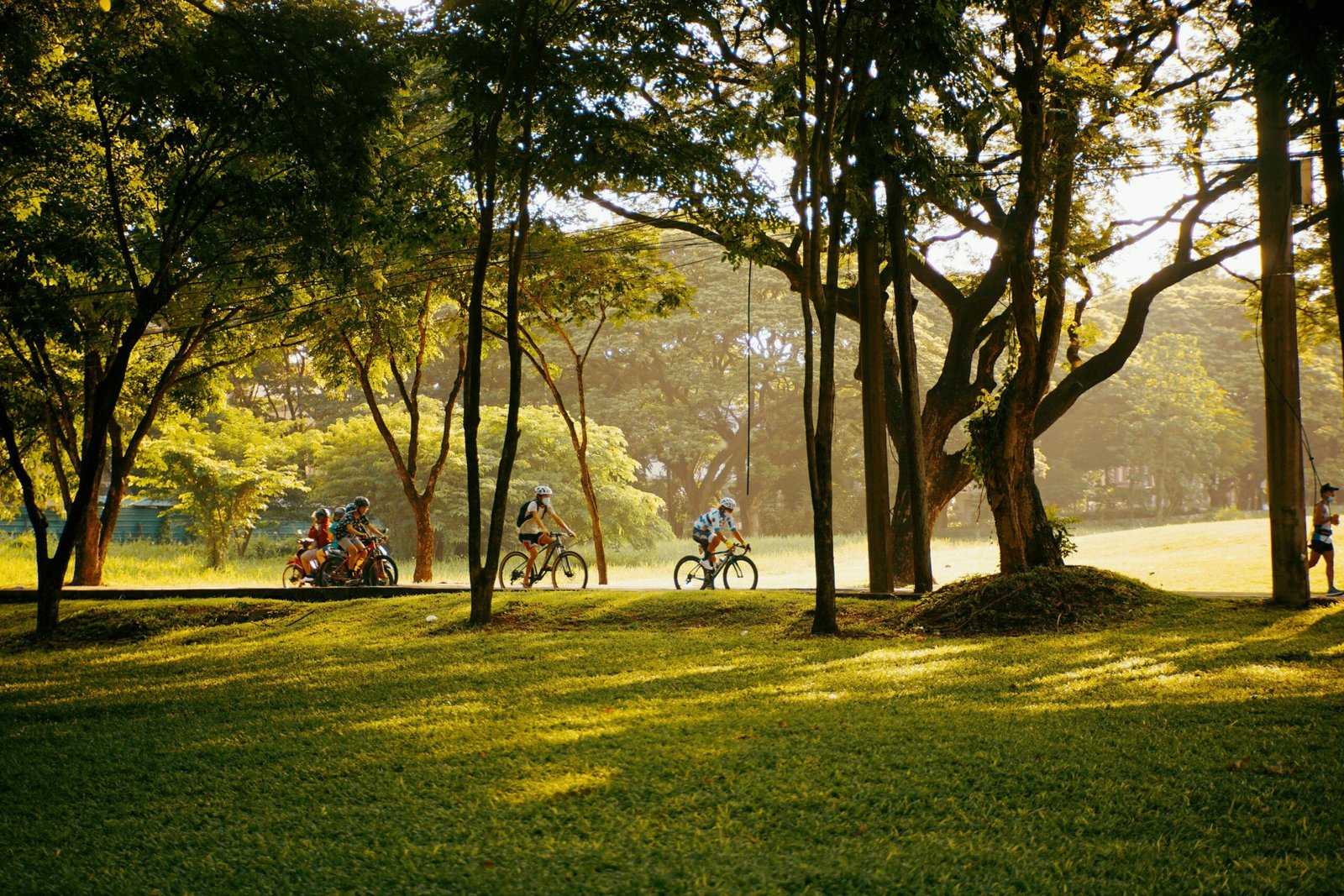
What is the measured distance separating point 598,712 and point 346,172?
694 centimetres

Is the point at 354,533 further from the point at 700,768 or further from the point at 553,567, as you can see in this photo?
the point at 700,768

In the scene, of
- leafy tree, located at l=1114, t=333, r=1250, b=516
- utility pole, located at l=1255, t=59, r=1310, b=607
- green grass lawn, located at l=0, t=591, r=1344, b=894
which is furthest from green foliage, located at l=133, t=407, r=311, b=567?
leafy tree, located at l=1114, t=333, r=1250, b=516

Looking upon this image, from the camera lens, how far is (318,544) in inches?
682

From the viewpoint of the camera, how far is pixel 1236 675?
7.24 meters

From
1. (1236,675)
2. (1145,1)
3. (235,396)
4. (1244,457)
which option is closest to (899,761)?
(1236,675)

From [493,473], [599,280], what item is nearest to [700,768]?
[599,280]

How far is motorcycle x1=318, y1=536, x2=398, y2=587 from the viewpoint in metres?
16.8

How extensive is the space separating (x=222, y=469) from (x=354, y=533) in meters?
9.86

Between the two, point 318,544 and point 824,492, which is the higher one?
point 824,492

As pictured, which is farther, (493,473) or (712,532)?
(493,473)

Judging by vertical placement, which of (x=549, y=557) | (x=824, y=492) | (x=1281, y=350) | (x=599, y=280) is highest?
(x=599, y=280)

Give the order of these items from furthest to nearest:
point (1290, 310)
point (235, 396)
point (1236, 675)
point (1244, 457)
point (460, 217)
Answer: point (1244, 457) → point (235, 396) → point (460, 217) → point (1290, 310) → point (1236, 675)

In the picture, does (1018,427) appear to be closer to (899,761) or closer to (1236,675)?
(1236,675)

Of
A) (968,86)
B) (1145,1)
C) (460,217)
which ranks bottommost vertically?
(460,217)
